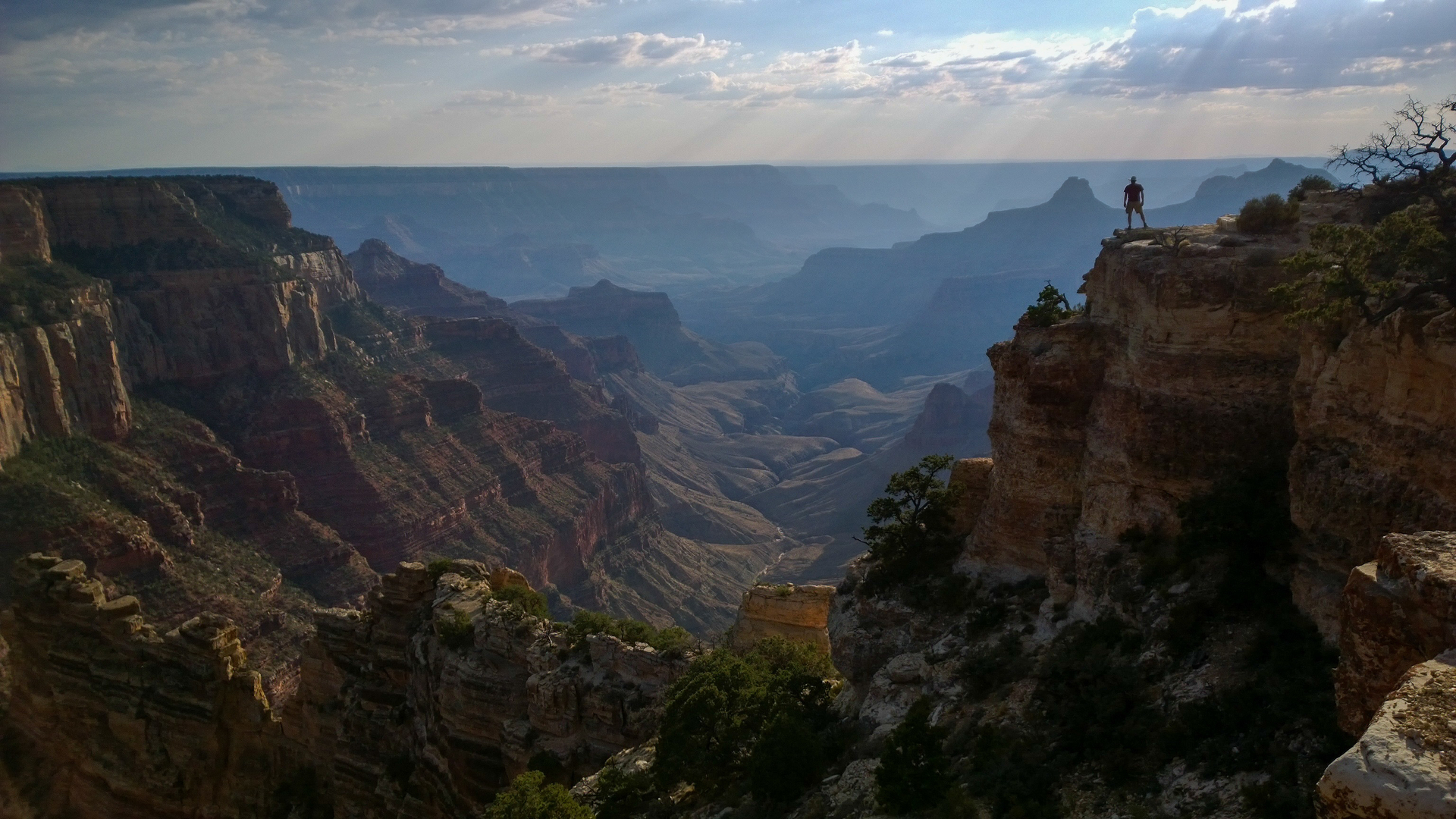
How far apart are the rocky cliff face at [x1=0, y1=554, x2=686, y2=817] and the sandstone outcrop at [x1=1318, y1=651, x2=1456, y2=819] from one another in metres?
22.6

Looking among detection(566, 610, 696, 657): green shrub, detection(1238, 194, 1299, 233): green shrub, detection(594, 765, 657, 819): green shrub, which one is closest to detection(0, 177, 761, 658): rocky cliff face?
detection(566, 610, 696, 657): green shrub

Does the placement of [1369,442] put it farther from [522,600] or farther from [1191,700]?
[522,600]

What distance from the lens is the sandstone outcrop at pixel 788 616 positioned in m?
34.5

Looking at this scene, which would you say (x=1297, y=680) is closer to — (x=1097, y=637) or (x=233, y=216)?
(x=1097, y=637)

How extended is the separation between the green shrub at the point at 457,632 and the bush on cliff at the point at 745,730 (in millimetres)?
8300

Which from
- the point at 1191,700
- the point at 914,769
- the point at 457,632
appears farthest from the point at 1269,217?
the point at 457,632

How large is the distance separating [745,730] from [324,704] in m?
18.3

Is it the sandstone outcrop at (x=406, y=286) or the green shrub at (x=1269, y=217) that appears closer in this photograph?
the green shrub at (x=1269, y=217)

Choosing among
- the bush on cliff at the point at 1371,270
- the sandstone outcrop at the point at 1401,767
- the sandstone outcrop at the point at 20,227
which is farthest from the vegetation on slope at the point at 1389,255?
the sandstone outcrop at the point at 20,227

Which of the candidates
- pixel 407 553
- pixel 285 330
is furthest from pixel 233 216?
pixel 407 553

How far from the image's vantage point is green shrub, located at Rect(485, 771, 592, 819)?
904 inches

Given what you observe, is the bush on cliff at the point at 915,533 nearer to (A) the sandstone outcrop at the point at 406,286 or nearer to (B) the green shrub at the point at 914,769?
(B) the green shrub at the point at 914,769

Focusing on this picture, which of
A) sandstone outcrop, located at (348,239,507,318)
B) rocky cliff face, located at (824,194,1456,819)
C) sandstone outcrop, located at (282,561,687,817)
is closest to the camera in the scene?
rocky cliff face, located at (824,194,1456,819)

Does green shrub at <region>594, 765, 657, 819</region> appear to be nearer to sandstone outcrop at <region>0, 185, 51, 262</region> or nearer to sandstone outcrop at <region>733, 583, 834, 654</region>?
sandstone outcrop at <region>733, 583, 834, 654</region>
